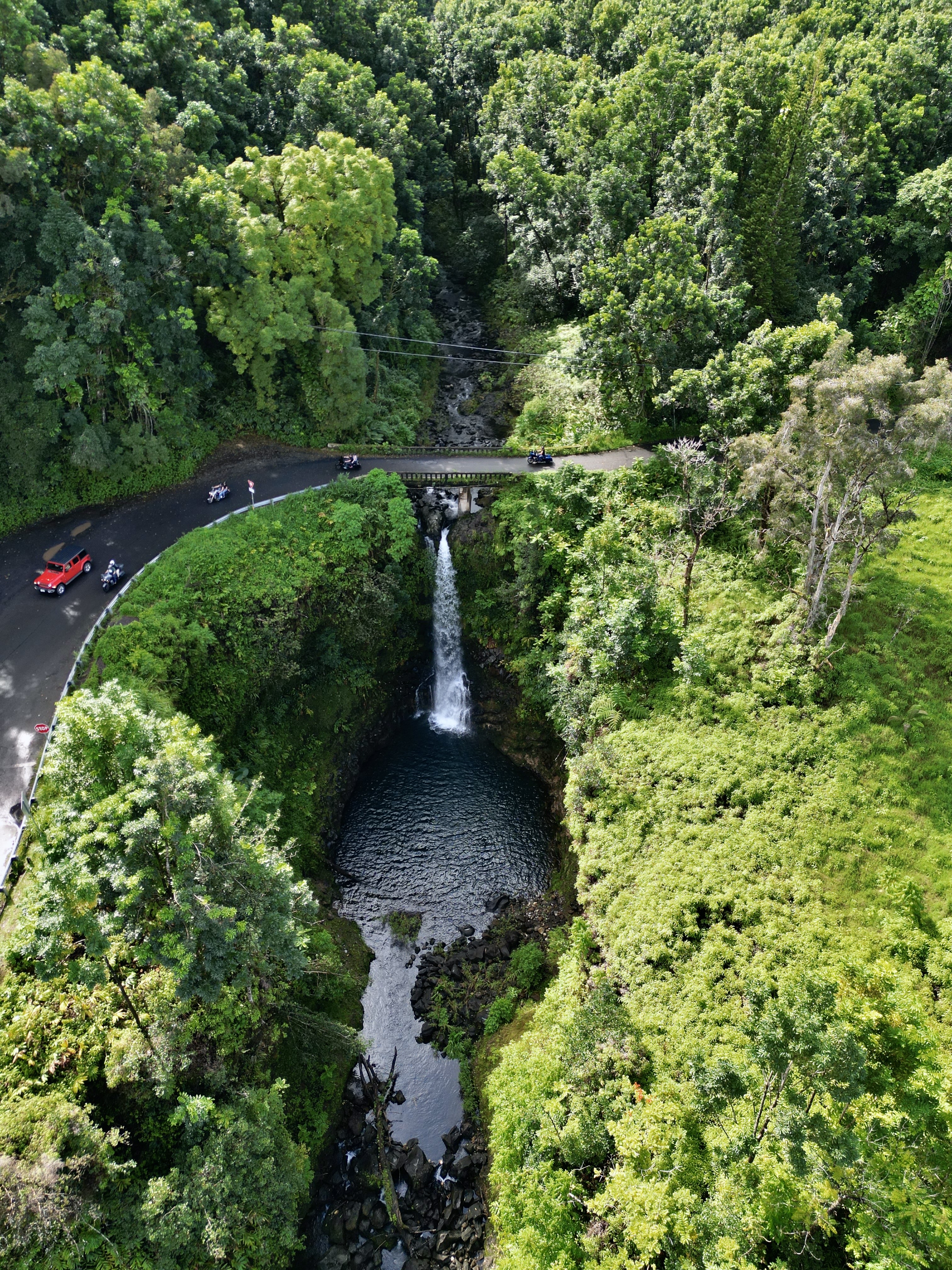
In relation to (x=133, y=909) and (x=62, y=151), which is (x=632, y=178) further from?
(x=133, y=909)

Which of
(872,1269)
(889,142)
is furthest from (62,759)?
→ (889,142)

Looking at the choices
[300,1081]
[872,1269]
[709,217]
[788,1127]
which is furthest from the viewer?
[709,217]

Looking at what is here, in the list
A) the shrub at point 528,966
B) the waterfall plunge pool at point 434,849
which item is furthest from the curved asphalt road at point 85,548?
the shrub at point 528,966

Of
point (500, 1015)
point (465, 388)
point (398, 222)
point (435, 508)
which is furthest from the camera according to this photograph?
point (398, 222)

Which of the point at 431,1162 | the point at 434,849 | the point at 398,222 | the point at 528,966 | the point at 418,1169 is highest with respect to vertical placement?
the point at 398,222

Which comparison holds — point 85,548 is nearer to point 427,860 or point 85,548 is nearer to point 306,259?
point 306,259

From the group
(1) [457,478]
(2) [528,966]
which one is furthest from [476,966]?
(1) [457,478]

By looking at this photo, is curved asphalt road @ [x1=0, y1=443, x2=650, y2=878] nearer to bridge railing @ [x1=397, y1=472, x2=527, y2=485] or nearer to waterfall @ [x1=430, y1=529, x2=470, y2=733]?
bridge railing @ [x1=397, y1=472, x2=527, y2=485]
